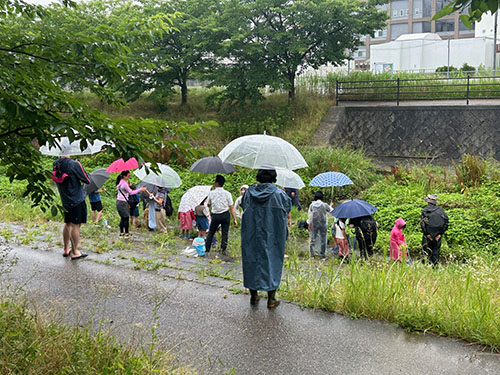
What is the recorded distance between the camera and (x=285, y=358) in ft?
15.0

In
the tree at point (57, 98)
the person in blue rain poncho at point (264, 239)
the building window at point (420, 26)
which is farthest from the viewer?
the building window at point (420, 26)

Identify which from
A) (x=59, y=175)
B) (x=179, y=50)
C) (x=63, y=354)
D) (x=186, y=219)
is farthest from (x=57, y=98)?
(x=179, y=50)

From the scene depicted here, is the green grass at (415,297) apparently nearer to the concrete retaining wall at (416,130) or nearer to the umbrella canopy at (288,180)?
the umbrella canopy at (288,180)

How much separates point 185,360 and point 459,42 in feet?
133

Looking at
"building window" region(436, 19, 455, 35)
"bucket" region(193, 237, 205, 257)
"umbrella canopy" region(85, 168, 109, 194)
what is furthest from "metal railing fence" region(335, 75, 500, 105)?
"building window" region(436, 19, 455, 35)

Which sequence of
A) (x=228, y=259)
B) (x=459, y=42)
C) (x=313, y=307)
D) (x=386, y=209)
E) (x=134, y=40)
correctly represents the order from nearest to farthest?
(x=134, y=40), (x=313, y=307), (x=228, y=259), (x=386, y=209), (x=459, y=42)

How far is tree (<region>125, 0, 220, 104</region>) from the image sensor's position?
1991 centimetres

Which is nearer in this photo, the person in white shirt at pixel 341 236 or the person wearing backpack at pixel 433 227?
the person wearing backpack at pixel 433 227

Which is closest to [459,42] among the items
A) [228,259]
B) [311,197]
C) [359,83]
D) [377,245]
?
[359,83]

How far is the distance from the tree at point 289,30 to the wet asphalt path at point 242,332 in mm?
14200

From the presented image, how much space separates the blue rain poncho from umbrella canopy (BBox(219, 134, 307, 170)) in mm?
2025

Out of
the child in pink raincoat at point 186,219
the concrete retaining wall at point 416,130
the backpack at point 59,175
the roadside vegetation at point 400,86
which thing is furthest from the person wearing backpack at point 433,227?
the roadside vegetation at point 400,86

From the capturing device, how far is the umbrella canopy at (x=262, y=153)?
314 inches

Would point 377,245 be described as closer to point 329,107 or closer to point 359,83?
point 329,107
